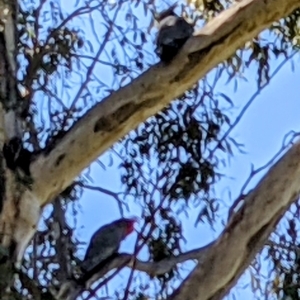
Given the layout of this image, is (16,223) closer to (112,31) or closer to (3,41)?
(3,41)

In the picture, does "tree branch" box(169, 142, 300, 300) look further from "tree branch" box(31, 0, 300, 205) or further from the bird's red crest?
the bird's red crest

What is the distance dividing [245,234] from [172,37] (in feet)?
2.65

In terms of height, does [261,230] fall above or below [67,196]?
below

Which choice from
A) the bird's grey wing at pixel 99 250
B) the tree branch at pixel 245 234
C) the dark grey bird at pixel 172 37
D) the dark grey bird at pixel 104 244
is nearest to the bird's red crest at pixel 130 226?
the dark grey bird at pixel 104 244

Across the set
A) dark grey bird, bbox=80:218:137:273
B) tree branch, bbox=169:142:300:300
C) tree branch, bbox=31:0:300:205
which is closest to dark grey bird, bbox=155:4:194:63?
tree branch, bbox=31:0:300:205

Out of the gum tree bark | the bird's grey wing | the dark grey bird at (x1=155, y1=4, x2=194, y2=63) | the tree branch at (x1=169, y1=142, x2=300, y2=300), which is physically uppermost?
the dark grey bird at (x1=155, y1=4, x2=194, y2=63)

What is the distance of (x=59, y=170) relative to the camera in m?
3.11

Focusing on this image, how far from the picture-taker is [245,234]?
110 inches

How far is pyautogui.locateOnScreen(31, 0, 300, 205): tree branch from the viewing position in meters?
3.09

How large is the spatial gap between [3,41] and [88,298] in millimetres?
1000

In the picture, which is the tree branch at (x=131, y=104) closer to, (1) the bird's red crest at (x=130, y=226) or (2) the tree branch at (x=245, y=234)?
(2) the tree branch at (x=245, y=234)

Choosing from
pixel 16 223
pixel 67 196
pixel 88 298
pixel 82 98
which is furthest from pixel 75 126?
pixel 67 196

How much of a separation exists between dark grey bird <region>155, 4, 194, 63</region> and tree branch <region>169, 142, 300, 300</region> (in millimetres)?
560

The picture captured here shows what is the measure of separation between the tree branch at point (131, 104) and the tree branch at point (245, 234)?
0.48 metres
